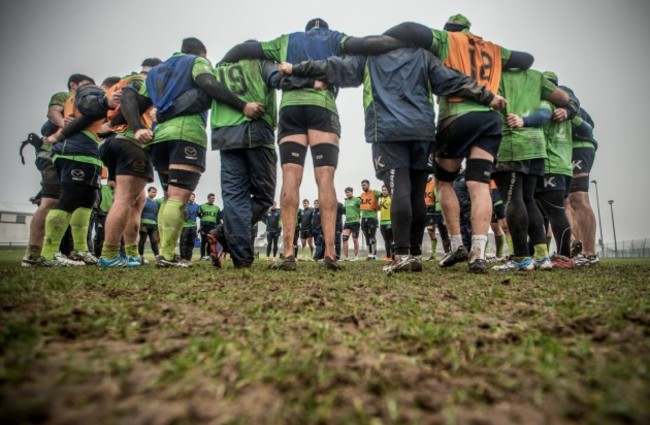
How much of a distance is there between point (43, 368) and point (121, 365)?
0.13m

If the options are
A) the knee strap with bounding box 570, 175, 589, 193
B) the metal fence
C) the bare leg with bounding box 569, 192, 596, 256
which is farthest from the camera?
the metal fence

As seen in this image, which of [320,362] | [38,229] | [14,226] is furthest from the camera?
[14,226]

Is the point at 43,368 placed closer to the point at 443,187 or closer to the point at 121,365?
the point at 121,365

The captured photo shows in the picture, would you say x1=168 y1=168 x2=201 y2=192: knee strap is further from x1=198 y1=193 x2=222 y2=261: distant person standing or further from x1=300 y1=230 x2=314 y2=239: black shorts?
x1=300 y1=230 x2=314 y2=239: black shorts

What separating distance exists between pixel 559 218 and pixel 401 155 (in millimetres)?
2359

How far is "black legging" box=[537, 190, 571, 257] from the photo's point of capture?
4125 millimetres

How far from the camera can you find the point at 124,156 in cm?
403

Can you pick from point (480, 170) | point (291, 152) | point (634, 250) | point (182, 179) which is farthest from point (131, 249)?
point (634, 250)

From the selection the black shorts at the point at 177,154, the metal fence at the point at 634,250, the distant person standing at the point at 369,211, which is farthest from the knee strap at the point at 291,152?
the metal fence at the point at 634,250

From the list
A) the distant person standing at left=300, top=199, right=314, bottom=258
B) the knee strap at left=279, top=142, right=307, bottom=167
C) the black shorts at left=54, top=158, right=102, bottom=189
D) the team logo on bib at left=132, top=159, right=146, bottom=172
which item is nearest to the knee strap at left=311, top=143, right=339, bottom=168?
the knee strap at left=279, top=142, right=307, bottom=167

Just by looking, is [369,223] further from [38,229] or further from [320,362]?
[320,362]

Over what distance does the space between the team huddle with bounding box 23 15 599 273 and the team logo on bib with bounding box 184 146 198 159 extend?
1 centimetres

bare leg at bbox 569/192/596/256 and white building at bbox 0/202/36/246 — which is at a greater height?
white building at bbox 0/202/36/246

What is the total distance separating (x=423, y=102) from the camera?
3.16 meters
